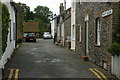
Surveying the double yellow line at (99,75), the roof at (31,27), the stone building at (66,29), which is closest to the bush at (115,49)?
the double yellow line at (99,75)

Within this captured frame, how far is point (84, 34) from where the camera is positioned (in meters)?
19.7

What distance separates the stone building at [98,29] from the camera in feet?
42.4

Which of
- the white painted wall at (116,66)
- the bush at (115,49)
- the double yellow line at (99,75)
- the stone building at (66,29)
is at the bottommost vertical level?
the double yellow line at (99,75)

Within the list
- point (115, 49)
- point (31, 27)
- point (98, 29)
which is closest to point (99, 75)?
point (115, 49)

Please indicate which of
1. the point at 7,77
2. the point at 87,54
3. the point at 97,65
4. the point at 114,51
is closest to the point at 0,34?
the point at 7,77

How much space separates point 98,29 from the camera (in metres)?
15.9

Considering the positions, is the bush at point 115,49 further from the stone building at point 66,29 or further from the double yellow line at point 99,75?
the stone building at point 66,29

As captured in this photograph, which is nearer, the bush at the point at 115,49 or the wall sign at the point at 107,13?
the bush at the point at 115,49

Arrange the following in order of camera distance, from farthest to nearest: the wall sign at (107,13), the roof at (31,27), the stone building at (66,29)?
the roof at (31,27), the stone building at (66,29), the wall sign at (107,13)

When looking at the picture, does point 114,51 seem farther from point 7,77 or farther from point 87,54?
point 87,54

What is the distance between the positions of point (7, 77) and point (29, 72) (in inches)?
66.0

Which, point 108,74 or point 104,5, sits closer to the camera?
point 108,74

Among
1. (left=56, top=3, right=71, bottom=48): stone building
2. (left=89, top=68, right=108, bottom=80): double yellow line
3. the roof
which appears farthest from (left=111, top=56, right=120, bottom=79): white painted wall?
the roof

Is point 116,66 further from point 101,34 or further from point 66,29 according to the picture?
point 66,29
